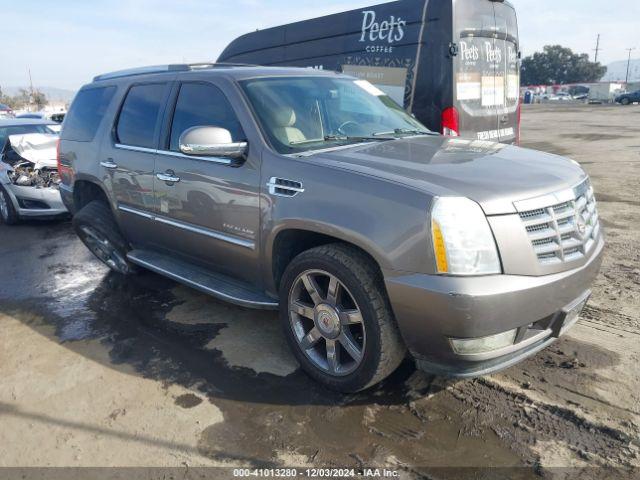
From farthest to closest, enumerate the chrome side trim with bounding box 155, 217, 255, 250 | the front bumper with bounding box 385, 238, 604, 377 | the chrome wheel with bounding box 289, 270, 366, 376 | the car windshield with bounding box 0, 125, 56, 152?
1. the car windshield with bounding box 0, 125, 56, 152
2. the chrome side trim with bounding box 155, 217, 255, 250
3. the chrome wheel with bounding box 289, 270, 366, 376
4. the front bumper with bounding box 385, 238, 604, 377

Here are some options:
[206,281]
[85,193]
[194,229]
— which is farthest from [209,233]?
[85,193]

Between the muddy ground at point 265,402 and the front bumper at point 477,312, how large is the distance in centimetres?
39

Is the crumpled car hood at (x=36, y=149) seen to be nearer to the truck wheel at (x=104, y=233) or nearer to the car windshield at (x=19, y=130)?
the car windshield at (x=19, y=130)

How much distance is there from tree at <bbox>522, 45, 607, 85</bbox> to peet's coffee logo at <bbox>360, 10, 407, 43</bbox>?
94043 millimetres

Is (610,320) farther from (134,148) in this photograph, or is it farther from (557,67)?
(557,67)

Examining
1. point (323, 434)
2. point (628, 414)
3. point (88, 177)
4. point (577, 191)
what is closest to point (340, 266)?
point (323, 434)

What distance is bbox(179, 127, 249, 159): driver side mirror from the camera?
3213mm

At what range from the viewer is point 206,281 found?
3.79 metres

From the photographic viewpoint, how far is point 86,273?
558cm

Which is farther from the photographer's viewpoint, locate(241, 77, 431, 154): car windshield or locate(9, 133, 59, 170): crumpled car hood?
locate(9, 133, 59, 170): crumpled car hood

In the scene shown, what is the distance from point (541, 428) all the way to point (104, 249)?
4.05m

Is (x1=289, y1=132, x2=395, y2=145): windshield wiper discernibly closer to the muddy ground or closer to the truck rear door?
the muddy ground

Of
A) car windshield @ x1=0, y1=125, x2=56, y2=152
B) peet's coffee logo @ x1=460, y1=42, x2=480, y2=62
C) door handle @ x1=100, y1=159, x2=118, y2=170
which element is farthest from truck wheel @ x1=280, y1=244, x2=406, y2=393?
car windshield @ x1=0, y1=125, x2=56, y2=152

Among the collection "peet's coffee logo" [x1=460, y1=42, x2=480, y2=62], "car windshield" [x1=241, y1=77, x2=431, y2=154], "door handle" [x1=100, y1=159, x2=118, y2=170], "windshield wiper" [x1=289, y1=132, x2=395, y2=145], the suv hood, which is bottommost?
"door handle" [x1=100, y1=159, x2=118, y2=170]
